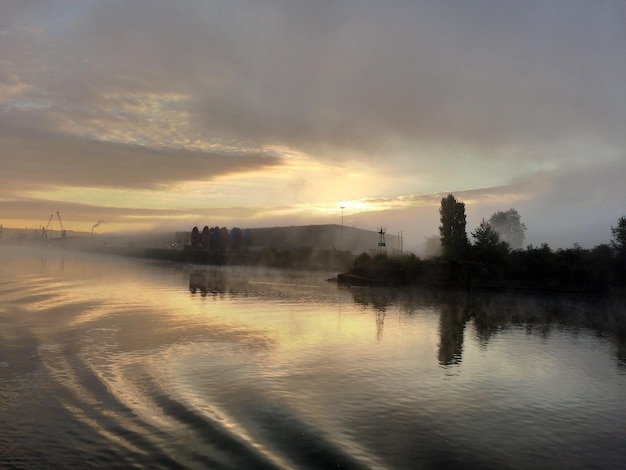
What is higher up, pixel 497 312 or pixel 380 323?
pixel 380 323

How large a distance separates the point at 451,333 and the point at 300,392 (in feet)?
51.1

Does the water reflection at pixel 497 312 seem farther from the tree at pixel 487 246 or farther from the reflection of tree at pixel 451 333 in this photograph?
the tree at pixel 487 246

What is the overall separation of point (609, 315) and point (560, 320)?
307 inches

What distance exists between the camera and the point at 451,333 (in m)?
29.1

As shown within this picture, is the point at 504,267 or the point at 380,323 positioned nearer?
the point at 380,323

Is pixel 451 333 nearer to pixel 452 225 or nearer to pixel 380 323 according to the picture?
pixel 380 323

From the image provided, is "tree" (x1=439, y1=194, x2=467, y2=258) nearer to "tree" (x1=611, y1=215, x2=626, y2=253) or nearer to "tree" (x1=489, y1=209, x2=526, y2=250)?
"tree" (x1=611, y1=215, x2=626, y2=253)

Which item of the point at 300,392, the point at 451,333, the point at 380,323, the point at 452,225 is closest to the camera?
the point at 300,392

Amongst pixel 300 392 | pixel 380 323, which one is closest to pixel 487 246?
pixel 380 323

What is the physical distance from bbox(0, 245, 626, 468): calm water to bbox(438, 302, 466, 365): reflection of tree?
0.20 m

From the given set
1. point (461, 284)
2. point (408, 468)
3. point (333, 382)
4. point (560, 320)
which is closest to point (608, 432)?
point (408, 468)

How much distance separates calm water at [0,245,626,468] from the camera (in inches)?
454

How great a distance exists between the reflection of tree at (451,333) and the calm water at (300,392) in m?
0.20

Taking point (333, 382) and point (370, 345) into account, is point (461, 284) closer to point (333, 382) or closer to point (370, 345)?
point (370, 345)
